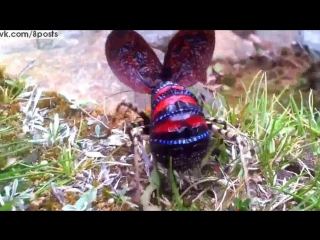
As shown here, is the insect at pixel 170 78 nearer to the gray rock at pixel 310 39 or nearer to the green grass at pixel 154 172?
the green grass at pixel 154 172

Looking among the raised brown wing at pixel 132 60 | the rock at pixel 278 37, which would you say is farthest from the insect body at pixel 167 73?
the rock at pixel 278 37

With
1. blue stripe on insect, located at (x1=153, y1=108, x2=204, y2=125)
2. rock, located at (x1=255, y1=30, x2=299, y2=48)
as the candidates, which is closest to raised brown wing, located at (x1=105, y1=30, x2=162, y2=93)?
blue stripe on insect, located at (x1=153, y1=108, x2=204, y2=125)

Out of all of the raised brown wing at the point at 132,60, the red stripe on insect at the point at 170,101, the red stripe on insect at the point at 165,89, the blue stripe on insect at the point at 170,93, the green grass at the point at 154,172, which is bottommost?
the green grass at the point at 154,172

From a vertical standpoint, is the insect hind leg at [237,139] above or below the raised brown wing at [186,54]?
below

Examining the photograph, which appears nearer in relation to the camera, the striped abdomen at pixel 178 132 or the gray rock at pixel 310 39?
the striped abdomen at pixel 178 132

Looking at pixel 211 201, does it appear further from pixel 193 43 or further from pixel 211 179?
pixel 193 43
